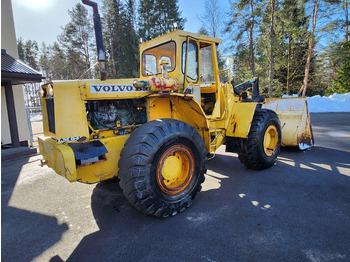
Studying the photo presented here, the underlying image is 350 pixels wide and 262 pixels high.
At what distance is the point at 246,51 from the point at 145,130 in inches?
749

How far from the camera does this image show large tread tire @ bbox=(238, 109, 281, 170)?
4.37m

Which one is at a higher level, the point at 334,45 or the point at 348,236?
the point at 334,45

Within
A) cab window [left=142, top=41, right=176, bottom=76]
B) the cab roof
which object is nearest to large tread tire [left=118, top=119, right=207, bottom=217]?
cab window [left=142, top=41, right=176, bottom=76]

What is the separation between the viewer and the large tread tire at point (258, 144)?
4.37m

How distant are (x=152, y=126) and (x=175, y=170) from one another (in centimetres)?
78

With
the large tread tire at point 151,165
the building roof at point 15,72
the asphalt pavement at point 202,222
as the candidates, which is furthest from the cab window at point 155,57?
the building roof at point 15,72

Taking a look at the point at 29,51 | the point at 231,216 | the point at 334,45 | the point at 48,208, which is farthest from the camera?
the point at 29,51

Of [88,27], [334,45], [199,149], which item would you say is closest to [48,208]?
[199,149]

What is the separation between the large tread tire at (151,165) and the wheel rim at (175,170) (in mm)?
51

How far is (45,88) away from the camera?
3.17 metres

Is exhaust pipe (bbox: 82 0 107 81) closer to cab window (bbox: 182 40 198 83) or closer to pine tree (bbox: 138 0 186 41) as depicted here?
cab window (bbox: 182 40 198 83)

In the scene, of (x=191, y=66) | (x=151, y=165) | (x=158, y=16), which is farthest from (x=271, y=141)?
(x=158, y=16)

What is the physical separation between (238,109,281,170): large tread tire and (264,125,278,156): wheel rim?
0.64ft

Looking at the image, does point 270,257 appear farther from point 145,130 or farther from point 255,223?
point 145,130
